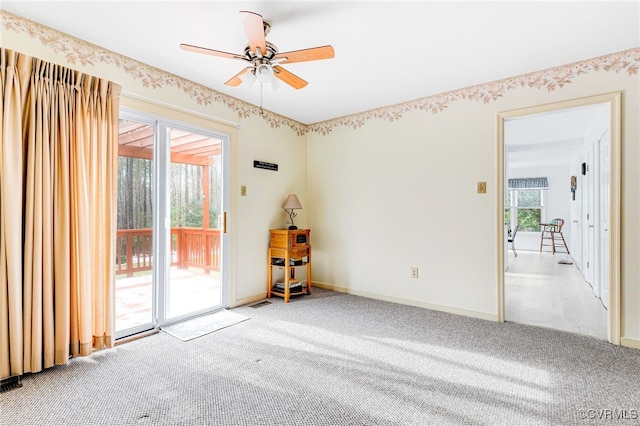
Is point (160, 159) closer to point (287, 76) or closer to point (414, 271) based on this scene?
point (287, 76)

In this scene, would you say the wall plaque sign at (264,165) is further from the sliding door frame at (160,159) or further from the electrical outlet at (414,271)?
the electrical outlet at (414,271)

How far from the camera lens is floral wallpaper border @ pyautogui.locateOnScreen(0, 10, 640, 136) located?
2271 millimetres

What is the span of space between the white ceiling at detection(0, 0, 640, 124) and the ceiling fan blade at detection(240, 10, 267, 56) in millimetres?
216

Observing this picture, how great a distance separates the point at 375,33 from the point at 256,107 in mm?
1972

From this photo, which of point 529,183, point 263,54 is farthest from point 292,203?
point 529,183

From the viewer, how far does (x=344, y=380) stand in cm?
206

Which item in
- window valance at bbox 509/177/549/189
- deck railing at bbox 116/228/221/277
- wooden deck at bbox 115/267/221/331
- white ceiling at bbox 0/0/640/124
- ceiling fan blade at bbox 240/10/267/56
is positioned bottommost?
wooden deck at bbox 115/267/221/331

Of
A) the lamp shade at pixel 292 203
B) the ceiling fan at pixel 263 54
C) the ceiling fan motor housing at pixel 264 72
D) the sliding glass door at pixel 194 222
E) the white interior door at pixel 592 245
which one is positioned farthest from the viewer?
the white interior door at pixel 592 245

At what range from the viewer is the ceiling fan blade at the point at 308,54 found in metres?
1.95

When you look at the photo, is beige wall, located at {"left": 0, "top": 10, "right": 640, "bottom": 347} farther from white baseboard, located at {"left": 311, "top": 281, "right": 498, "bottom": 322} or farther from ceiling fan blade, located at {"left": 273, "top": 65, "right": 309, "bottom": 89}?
ceiling fan blade, located at {"left": 273, "top": 65, "right": 309, "bottom": 89}

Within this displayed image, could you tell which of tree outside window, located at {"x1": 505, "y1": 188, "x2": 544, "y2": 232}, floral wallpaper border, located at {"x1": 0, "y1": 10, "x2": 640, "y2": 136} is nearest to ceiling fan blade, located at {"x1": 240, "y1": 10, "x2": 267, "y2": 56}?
floral wallpaper border, located at {"x1": 0, "y1": 10, "x2": 640, "y2": 136}

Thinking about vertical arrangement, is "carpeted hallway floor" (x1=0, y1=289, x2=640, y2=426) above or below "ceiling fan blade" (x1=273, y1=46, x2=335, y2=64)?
below

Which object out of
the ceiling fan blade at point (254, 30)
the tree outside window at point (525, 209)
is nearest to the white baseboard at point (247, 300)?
the ceiling fan blade at point (254, 30)

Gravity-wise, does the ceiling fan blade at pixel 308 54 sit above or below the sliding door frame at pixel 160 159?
above
